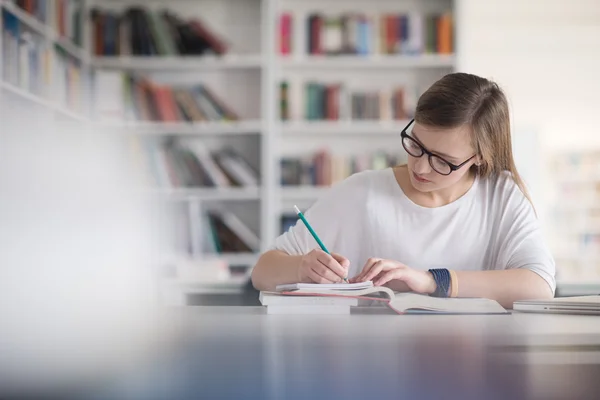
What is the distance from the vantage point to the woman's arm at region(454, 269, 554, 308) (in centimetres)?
140

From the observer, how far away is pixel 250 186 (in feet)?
13.9

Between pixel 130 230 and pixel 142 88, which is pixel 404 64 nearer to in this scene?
pixel 142 88

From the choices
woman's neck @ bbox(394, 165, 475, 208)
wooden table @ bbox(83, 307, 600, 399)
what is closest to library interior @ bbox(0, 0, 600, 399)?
wooden table @ bbox(83, 307, 600, 399)

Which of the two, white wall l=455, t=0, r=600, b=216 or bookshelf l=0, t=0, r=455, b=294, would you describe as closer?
bookshelf l=0, t=0, r=455, b=294

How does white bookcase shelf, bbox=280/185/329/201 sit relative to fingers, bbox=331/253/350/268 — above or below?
above

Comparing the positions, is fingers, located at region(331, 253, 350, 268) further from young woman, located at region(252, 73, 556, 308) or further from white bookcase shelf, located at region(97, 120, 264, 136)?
white bookcase shelf, located at region(97, 120, 264, 136)

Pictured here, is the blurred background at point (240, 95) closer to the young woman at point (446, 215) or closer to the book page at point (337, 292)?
the young woman at point (446, 215)

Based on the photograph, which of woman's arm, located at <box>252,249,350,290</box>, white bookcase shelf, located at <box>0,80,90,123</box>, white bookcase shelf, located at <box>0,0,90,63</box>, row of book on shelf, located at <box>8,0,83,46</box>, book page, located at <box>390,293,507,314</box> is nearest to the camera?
book page, located at <box>390,293,507,314</box>

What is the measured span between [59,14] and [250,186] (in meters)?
1.35

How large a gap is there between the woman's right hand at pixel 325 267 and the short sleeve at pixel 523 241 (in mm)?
413

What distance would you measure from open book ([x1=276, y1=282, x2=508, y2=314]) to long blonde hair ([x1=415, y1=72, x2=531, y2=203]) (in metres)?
0.41

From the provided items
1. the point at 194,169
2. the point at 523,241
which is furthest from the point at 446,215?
the point at 194,169

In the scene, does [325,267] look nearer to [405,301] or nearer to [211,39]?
[405,301]

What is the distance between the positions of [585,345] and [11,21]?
3.04 m
